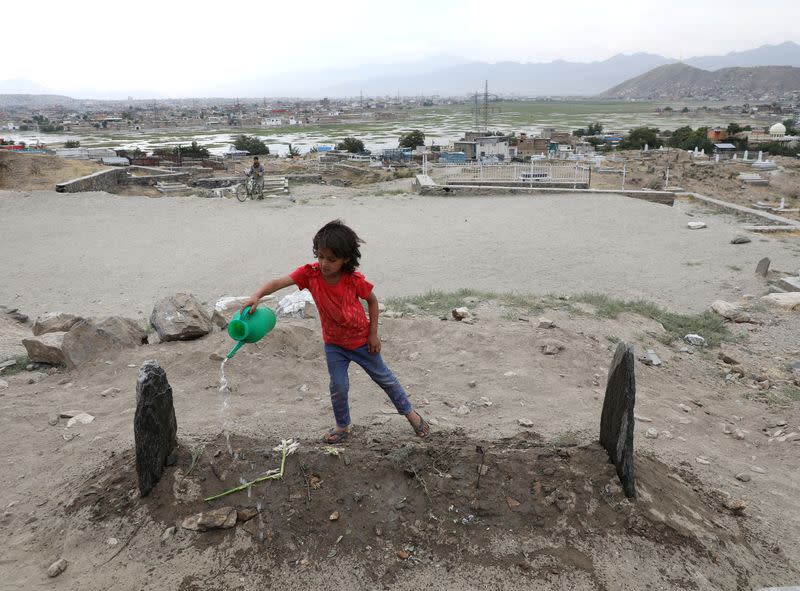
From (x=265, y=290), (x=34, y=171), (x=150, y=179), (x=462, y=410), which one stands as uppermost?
(x=265, y=290)

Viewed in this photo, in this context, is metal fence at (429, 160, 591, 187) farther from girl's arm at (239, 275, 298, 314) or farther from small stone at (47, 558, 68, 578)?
small stone at (47, 558, 68, 578)

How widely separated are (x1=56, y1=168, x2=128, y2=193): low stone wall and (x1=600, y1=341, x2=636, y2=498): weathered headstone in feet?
58.8

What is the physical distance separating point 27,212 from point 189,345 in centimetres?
1202

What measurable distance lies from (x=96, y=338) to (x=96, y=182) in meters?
16.1

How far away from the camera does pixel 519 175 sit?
60.2 ft

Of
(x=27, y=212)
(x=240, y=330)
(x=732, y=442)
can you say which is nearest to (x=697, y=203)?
(x=732, y=442)

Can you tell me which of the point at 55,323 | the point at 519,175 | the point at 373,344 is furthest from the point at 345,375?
the point at 519,175

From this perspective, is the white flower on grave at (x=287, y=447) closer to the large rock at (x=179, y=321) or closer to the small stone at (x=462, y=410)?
the small stone at (x=462, y=410)

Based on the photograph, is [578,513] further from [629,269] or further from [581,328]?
[629,269]

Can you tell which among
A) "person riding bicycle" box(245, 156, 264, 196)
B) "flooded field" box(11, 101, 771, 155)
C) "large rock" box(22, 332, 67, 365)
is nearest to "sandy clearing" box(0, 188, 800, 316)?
"person riding bicycle" box(245, 156, 264, 196)

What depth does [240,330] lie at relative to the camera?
10.00 ft

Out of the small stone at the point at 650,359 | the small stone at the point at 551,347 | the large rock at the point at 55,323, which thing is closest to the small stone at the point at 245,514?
the small stone at the point at 551,347

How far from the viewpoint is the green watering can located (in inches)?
120

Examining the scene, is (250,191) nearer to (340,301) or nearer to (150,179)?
(150,179)
